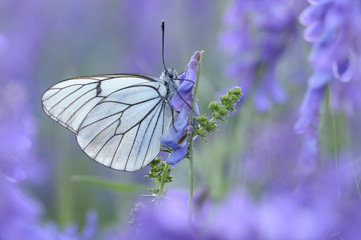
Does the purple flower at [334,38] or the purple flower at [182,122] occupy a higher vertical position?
the purple flower at [334,38]

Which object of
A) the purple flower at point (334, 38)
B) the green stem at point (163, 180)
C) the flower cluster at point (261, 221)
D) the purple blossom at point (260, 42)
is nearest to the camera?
the flower cluster at point (261, 221)

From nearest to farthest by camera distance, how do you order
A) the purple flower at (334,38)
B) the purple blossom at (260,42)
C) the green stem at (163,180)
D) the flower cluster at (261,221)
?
the flower cluster at (261,221) → the green stem at (163,180) → the purple flower at (334,38) → the purple blossom at (260,42)

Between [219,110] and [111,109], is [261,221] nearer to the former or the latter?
[219,110]

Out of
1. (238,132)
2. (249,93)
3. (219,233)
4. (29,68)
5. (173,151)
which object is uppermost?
(29,68)

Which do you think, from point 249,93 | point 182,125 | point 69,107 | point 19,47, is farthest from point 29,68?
point 182,125

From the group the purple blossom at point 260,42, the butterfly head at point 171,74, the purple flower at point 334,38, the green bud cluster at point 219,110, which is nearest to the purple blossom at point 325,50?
the purple flower at point 334,38

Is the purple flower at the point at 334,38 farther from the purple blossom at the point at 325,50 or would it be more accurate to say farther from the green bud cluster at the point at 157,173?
the green bud cluster at the point at 157,173

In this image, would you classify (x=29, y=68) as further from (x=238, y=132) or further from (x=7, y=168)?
(x=7, y=168)
